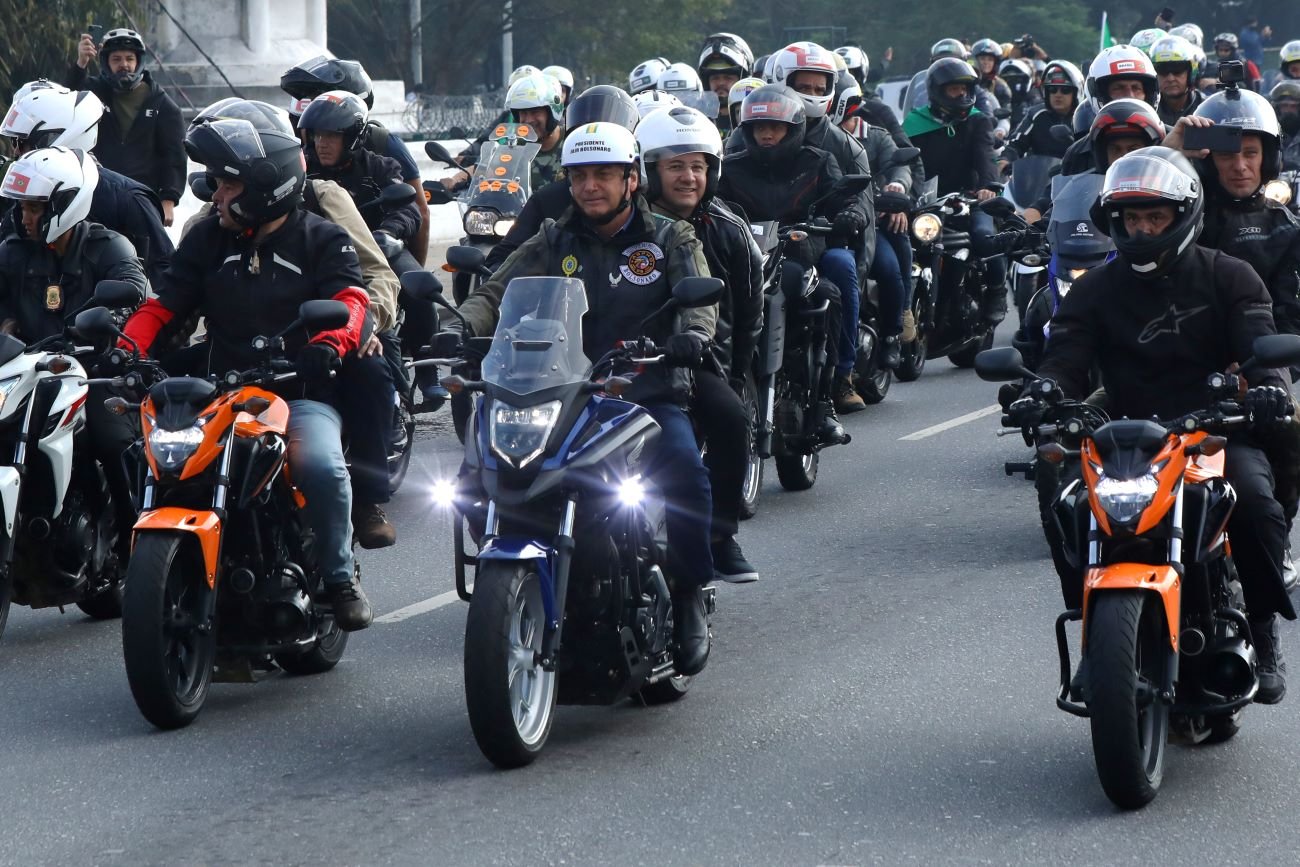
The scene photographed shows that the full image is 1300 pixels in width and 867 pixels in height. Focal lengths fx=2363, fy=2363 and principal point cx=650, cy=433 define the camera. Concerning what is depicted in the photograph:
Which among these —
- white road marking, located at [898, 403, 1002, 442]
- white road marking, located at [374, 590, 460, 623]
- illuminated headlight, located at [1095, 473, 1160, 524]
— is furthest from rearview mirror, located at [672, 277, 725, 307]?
white road marking, located at [898, 403, 1002, 442]

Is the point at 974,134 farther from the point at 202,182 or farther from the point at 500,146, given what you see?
the point at 202,182

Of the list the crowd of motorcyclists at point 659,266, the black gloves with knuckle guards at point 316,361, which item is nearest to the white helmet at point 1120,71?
the crowd of motorcyclists at point 659,266

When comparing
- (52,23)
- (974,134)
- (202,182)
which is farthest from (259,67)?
(202,182)

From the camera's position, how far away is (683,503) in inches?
282

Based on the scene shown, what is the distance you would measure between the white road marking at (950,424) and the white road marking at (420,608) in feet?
15.3

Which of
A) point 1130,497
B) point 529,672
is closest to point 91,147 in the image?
point 529,672

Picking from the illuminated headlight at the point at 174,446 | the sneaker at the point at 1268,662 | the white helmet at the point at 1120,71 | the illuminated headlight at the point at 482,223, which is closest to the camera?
the sneaker at the point at 1268,662

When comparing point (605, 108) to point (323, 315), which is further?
point (605, 108)

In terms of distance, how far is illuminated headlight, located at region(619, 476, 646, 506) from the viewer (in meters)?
6.68

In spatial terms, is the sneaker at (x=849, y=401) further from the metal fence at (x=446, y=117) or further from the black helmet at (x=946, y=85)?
the metal fence at (x=446, y=117)

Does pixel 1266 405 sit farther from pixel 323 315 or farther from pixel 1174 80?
pixel 1174 80

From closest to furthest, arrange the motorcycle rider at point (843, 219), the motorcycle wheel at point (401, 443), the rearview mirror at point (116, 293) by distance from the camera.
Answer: the rearview mirror at point (116, 293) < the motorcycle wheel at point (401, 443) < the motorcycle rider at point (843, 219)

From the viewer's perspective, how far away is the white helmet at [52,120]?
1021 centimetres

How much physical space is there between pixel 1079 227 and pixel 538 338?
4654 millimetres
